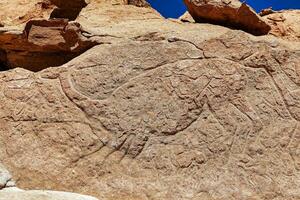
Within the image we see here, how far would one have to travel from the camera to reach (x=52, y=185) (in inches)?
204

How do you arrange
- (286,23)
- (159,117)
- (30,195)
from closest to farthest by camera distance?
(30,195), (159,117), (286,23)

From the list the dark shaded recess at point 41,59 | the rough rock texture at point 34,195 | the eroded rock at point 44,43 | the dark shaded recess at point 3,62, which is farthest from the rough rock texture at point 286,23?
the rough rock texture at point 34,195

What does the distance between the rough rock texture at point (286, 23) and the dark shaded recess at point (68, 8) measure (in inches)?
116

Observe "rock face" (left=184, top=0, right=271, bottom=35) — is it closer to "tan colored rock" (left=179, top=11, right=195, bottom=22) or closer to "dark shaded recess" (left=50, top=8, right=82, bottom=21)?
"tan colored rock" (left=179, top=11, right=195, bottom=22)

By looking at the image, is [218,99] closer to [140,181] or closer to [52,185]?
[140,181]

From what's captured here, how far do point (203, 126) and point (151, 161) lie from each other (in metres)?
0.75

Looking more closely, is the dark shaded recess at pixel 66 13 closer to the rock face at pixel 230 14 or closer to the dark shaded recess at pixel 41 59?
the dark shaded recess at pixel 41 59

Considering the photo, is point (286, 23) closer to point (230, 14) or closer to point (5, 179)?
point (230, 14)

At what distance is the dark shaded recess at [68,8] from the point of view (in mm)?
7102

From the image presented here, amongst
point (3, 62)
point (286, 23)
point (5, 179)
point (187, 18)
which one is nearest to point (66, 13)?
point (3, 62)

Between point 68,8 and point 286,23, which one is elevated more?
point 286,23

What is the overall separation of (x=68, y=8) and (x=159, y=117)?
8.32 feet

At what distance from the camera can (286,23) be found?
840 cm

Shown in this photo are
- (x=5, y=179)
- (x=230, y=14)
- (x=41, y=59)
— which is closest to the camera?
(x=5, y=179)
